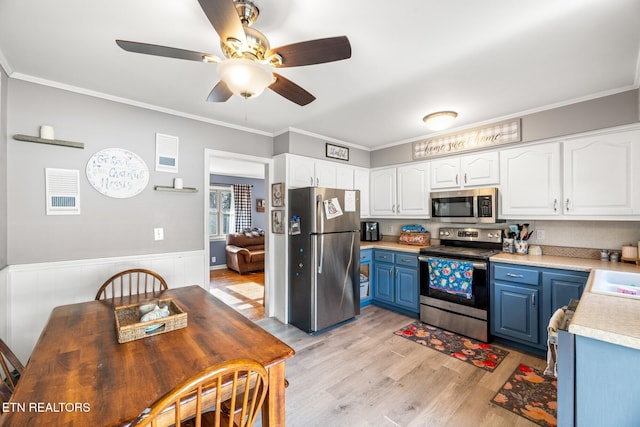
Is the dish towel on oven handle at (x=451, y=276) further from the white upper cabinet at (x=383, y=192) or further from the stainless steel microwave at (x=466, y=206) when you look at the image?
the white upper cabinet at (x=383, y=192)

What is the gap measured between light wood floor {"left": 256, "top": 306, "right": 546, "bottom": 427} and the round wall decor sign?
213cm

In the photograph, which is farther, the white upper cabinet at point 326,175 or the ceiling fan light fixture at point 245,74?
the white upper cabinet at point 326,175

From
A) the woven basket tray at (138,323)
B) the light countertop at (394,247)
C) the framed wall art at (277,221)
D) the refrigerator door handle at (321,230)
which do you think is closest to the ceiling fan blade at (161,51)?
the woven basket tray at (138,323)

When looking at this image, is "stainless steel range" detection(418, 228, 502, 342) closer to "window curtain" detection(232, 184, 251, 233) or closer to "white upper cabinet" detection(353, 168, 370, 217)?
"white upper cabinet" detection(353, 168, 370, 217)

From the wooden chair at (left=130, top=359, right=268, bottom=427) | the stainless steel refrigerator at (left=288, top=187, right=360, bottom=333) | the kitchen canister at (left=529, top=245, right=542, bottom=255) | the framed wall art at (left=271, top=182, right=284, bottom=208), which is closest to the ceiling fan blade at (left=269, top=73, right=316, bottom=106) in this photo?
the stainless steel refrigerator at (left=288, top=187, right=360, bottom=333)

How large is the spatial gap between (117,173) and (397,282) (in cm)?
332

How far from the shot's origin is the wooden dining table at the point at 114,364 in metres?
0.83

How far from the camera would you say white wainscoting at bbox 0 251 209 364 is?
2.07 meters

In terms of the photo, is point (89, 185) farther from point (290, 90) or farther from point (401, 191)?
point (401, 191)

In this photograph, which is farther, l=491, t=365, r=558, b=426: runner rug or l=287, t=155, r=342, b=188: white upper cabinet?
l=287, t=155, r=342, b=188: white upper cabinet

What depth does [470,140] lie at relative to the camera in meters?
3.22

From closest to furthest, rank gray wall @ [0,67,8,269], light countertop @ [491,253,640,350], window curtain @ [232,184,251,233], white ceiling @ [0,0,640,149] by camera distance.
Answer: light countertop @ [491,253,640,350] → white ceiling @ [0,0,640,149] → gray wall @ [0,67,8,269] → window curtain @ [232,184,251,233]

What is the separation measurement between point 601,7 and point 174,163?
3.30 m

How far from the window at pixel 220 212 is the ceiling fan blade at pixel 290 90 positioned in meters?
5.41
